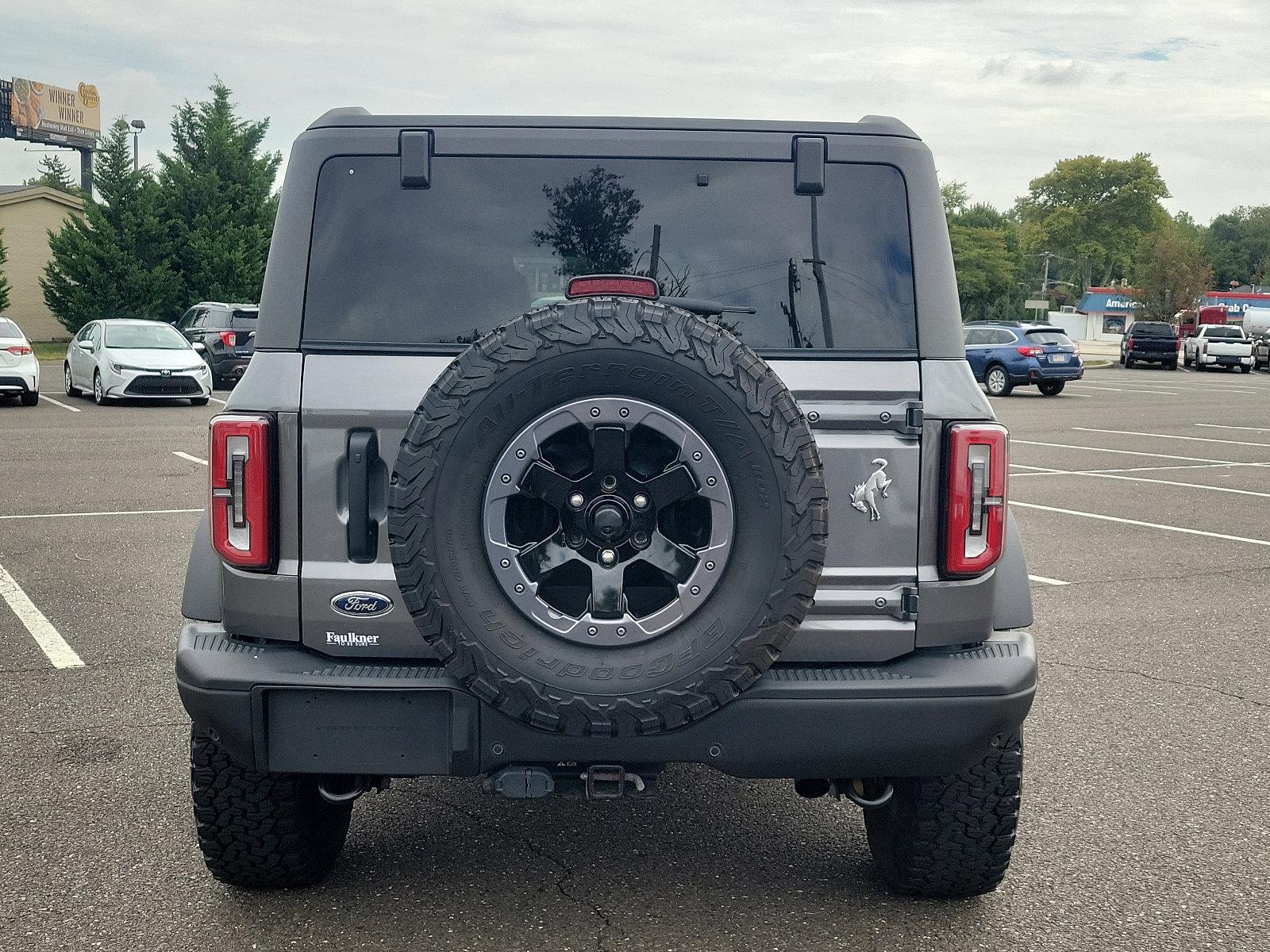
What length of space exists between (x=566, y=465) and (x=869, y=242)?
→ 3.24ft

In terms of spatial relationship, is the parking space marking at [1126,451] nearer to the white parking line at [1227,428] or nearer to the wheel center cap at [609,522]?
the white parking line at [1227,428]

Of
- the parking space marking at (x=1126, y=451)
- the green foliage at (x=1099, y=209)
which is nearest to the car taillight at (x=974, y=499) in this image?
the parking space marking at (x=1126, y=451)

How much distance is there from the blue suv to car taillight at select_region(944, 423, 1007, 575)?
85.6ft

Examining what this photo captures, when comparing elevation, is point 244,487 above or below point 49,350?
above

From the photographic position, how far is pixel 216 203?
46.3 m

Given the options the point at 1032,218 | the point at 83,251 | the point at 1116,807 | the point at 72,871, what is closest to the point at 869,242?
the point at 1116,807

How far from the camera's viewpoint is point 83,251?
4450 cm

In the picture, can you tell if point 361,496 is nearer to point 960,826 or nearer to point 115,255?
point 960,826

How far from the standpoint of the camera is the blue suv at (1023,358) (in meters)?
28.8

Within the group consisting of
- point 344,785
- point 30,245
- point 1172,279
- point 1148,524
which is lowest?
point 1148,524

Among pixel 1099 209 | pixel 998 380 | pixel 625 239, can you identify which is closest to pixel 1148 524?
pixel 625 239

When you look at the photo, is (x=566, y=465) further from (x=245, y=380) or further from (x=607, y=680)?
(x=245, y=380)

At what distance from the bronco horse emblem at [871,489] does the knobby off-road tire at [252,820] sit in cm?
158

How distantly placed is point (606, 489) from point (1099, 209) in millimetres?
142382
